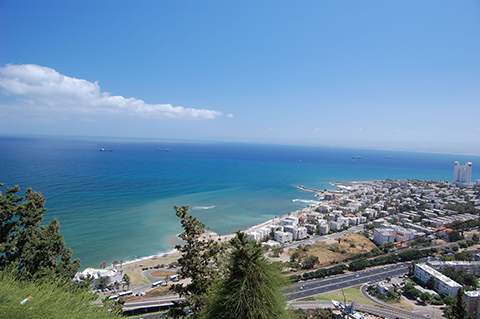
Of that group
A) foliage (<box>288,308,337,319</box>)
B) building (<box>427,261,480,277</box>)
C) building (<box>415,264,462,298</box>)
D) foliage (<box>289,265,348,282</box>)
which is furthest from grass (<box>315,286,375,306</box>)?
building (<box>427,261,480,277</box>)

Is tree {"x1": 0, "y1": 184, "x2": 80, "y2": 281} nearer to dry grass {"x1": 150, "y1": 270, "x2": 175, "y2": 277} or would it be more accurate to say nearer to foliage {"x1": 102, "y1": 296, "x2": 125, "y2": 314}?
foliage {"x1": 102, "y1": 296, "x2": 125, "y2": 314}

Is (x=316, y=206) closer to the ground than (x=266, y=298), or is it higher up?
closer to the ground

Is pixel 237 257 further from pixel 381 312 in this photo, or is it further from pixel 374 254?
pixel 374 254

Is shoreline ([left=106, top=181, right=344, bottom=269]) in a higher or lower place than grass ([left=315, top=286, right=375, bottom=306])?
higher

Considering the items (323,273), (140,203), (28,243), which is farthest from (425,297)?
(140,203)

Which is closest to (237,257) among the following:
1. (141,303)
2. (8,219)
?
(8,219)
